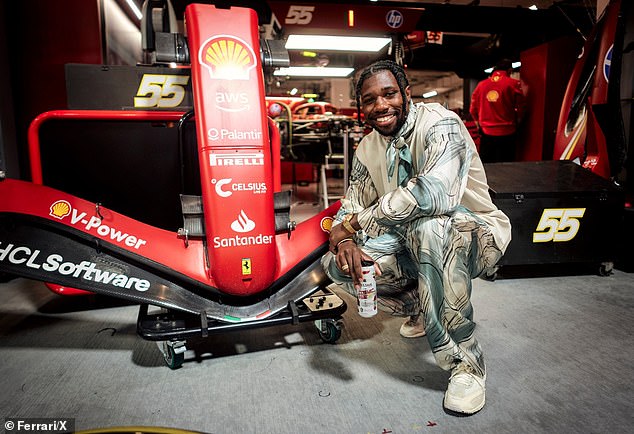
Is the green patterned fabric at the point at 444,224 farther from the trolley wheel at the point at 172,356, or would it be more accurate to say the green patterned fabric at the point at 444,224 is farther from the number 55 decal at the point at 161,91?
the number 55 decal at the point at 161,91

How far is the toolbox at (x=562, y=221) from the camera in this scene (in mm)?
2539

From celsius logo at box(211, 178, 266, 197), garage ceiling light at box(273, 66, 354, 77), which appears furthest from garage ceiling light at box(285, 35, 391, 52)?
celsius logo at box(211, 178, 266, 197)

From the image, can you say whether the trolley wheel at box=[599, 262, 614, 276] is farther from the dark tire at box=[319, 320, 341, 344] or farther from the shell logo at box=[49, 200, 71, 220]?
the shell logo at box=[49, 200, 71, 220]

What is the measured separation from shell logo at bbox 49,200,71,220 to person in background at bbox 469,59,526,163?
5.67m

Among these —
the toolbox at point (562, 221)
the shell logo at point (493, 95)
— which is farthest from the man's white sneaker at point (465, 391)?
the shell logo at point (493, 95)

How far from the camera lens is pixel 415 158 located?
146 cm

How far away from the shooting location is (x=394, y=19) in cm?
537

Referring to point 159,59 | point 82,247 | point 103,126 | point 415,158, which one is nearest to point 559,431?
point 415,158

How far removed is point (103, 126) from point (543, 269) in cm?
279

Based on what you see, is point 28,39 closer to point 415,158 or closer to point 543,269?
point 415,158

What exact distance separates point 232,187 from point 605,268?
7.91ft

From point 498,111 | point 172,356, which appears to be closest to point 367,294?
point 172,356

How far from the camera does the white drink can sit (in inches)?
49.5

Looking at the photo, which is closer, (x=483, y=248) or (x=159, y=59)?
(x=483, y=248)
